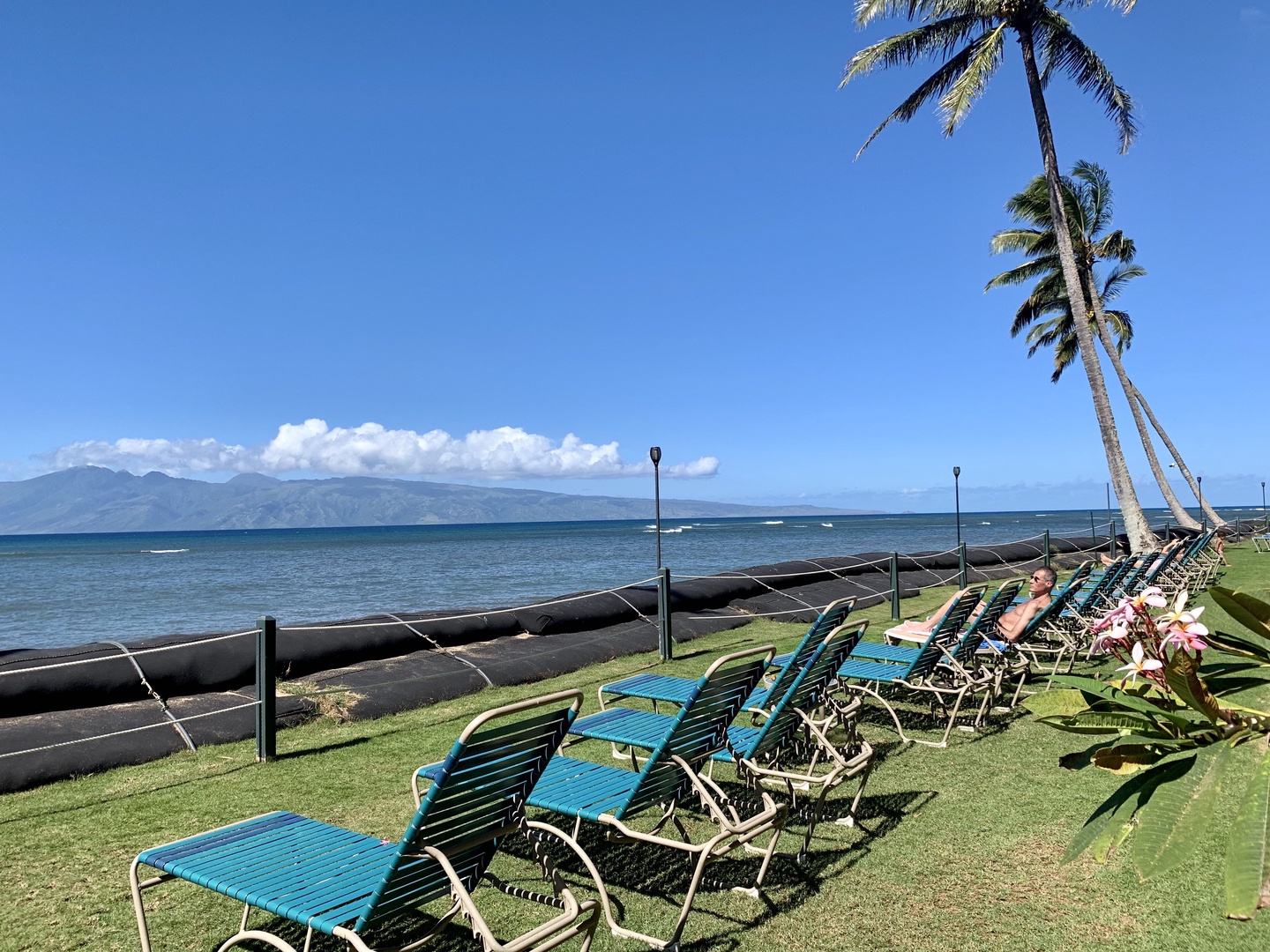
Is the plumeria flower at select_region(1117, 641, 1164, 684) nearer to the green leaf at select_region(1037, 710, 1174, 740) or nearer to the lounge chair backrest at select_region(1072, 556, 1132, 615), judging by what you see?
the green leaf at select_region(1037, 710, 1174, 740)

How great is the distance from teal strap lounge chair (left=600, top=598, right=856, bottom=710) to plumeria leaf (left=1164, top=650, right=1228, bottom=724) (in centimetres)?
267

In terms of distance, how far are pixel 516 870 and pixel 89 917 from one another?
152 cm

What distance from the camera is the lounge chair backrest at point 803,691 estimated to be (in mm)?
3607

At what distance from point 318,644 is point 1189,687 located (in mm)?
7486

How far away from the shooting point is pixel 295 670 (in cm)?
734

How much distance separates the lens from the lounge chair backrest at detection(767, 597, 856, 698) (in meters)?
3.97

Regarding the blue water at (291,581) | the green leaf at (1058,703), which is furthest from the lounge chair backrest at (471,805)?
the blue water at (291,581)

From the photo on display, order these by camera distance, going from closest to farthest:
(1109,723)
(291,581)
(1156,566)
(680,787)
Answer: (1109,723) → (680,787) → (1156,566) → (291,581)

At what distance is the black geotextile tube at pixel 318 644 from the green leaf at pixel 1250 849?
677 cm

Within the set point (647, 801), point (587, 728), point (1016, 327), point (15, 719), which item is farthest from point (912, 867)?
point (1016, 327)

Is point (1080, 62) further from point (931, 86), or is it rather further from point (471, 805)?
point (471, 805)

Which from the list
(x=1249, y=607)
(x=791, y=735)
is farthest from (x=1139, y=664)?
(x=791, y=735)

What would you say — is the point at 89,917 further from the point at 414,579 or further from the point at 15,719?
the point at 414,579

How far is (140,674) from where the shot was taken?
659 cm
